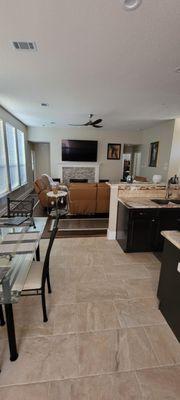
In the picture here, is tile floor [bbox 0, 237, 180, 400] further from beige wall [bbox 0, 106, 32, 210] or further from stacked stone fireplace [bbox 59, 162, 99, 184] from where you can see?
stacked stone fireplace [bbox 59, 162, 99, 184]

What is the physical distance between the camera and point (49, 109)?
17.3ft

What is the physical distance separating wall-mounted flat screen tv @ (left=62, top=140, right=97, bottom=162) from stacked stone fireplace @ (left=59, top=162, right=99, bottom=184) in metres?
0.27

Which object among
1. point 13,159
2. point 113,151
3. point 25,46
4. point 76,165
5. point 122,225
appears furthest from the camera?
point 113,151

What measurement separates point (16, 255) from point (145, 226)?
204cm

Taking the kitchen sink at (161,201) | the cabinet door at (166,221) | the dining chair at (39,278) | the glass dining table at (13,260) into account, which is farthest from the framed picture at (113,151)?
the dining chair at (39,278)

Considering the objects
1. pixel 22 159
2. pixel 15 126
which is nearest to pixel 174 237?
pixel 15 126

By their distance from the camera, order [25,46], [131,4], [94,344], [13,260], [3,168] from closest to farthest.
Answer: [131,4] → [94,344] → [13,260] → [25,46] → [3,168]

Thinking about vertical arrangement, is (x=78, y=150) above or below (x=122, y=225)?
above

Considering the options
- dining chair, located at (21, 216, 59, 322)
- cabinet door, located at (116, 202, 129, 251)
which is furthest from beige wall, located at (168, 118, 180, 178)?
dining chair, located at (21, 216, 59, 322)

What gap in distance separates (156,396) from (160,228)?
2.17 meters

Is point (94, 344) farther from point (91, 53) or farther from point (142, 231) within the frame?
point (91, 53)

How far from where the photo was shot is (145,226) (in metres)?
3.08

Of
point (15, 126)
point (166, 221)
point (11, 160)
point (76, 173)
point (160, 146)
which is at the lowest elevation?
point (166, 221)

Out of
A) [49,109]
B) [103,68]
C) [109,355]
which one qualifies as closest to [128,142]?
[49,109]
